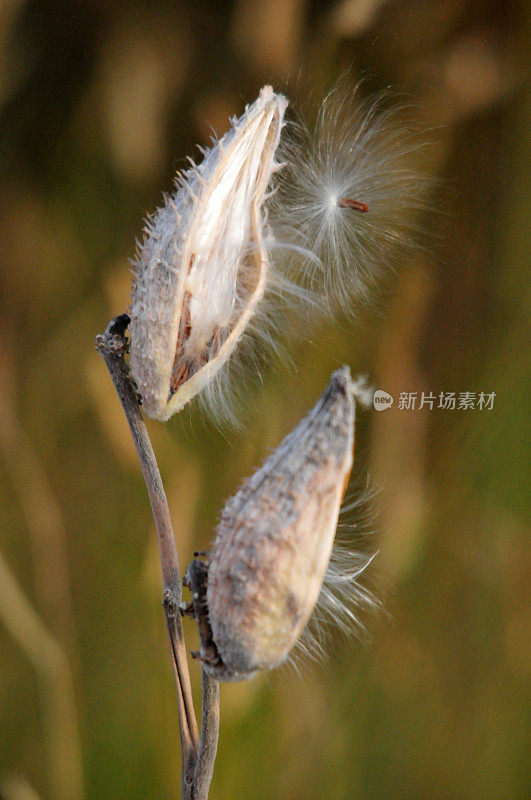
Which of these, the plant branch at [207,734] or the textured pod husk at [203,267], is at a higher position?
the textured pod husk at [203,267]

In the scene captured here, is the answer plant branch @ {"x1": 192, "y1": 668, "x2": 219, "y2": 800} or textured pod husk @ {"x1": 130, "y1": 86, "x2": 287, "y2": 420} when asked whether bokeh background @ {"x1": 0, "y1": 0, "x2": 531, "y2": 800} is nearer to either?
textured pod husk @ {"x1": 130, "y1": 86, "x2": 287, "y2": 420}

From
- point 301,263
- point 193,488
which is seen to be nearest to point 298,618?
point 301,263

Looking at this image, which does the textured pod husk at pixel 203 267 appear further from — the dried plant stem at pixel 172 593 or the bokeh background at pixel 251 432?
the bokeh background at pixel 251 432

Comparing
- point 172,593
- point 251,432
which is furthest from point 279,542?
point 251,432

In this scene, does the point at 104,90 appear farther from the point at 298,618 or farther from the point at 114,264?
the point at 298,618

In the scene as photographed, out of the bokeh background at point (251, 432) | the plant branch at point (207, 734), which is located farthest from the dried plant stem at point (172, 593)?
the bokeh background at point (251, 432)

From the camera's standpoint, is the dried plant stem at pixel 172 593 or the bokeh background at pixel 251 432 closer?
the dried plant stem at pixel 172 593

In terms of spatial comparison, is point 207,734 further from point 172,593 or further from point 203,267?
point 203,267
